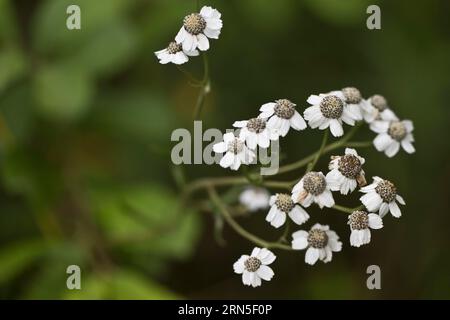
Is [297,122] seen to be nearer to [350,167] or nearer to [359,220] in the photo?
[350,167]

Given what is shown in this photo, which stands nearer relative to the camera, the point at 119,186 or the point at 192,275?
the point at 119,186

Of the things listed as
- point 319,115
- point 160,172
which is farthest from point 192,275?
point 319,115

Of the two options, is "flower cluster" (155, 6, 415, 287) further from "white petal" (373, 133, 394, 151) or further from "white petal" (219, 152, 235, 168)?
"white petal" (373, 133, 394, 151)

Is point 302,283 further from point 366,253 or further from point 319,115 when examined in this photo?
point 319,115

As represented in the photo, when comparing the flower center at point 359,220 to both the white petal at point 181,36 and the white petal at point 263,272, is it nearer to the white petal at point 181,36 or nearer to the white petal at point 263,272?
the white petal at point 263,272

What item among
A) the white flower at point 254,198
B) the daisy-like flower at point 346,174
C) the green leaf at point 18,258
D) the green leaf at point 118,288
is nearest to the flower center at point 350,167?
the daisy-like flower at point 346,174

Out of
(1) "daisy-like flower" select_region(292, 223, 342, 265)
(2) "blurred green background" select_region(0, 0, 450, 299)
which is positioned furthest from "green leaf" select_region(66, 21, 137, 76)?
(1) "daisy-like flower" select_region(292, 223, 342, 265)
